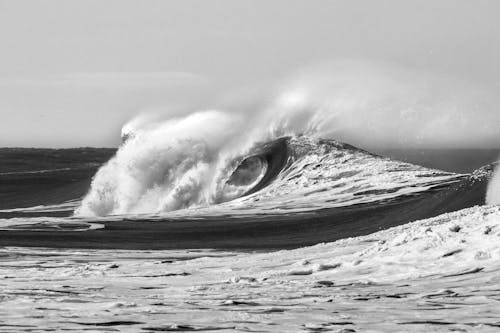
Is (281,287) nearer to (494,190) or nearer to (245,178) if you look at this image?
(494,190)

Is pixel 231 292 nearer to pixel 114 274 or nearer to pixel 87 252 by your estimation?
pixel 114 274

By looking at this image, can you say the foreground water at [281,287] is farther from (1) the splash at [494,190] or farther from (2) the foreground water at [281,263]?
(1) the splash at [494,190]

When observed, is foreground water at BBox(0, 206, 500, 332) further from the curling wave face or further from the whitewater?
the curling wave face

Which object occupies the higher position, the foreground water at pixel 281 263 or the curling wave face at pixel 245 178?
the curling wave face at pixel 245 178

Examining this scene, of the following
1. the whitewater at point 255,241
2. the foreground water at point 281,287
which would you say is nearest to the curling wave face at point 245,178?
the whitewater at point 255,241

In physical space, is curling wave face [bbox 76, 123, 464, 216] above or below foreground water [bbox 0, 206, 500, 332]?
above

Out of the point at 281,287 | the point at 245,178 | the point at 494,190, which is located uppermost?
the point at 245,178

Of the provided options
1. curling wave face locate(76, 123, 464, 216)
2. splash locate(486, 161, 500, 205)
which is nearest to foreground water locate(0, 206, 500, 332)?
splash locate(486, 161, 500, 205)

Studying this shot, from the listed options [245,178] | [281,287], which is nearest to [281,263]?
[281,287]

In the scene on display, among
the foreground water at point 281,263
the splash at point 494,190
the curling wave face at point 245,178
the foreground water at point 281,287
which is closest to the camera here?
the foreground water at point 281,287

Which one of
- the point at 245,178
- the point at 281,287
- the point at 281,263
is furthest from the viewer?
the point at 245,178

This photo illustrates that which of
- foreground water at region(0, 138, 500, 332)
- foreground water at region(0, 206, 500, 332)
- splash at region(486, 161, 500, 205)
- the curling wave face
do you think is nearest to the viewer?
foreground water at region(0, 206, 500, 332)

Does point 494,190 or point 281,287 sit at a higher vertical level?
point 494,190

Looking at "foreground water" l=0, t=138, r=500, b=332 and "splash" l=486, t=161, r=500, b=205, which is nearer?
"foreground water" l=0, t=138, r=500, b=332
